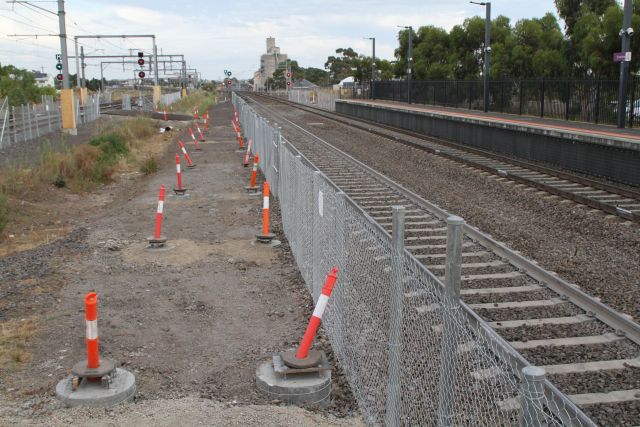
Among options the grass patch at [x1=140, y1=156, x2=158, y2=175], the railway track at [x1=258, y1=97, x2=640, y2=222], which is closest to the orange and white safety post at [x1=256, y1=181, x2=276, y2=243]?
the railway track at [x1=258, y1=97, x2=640, y2=222]

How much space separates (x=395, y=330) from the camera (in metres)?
4.43

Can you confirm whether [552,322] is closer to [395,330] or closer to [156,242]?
[395,330]

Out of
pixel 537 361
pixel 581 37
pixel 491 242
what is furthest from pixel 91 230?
pixel 581 37

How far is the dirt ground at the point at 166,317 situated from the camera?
5.38m

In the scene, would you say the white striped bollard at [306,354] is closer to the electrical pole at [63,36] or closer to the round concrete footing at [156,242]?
the round concrete footing at [156,242]

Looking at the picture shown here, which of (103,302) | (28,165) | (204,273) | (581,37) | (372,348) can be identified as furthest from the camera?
(581,37)

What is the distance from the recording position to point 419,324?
6.12 m

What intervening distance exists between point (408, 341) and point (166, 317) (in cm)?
327

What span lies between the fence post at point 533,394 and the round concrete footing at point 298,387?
3254mm

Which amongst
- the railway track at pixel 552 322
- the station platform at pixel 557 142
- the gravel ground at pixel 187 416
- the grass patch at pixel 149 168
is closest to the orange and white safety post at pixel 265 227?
the railway track at pixel 552 322

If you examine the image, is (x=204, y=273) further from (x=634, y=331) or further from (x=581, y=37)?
(x=581, y=37)

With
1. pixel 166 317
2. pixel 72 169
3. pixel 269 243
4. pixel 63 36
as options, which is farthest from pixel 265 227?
pixel 63 36

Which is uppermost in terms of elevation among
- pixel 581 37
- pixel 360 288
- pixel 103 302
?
pixel 581 37

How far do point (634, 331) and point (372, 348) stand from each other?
9.12 feet
